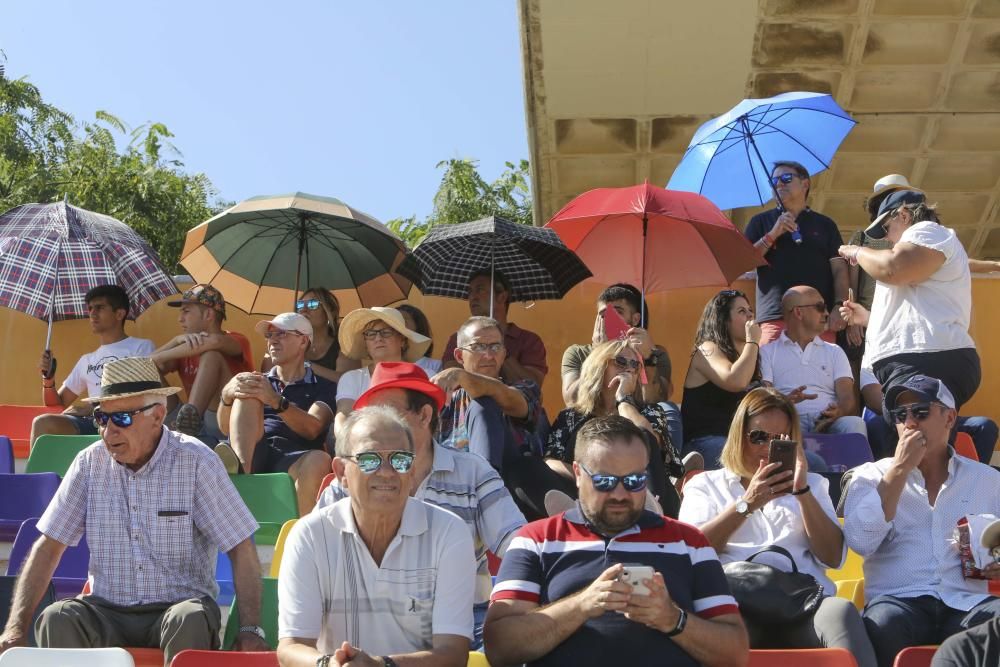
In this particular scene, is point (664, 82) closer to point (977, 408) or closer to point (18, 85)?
point (977, 408)

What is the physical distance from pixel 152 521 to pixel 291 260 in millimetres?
3818

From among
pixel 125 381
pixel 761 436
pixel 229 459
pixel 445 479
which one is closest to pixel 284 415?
pixel 229 459

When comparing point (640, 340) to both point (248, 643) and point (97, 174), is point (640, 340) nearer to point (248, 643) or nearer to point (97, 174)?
point (248, 643)

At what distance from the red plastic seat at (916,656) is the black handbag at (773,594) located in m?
0.30

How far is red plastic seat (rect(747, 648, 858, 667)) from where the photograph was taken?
3.89 metres

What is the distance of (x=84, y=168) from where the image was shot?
57.1 ft

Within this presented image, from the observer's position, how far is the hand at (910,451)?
477 centimetres

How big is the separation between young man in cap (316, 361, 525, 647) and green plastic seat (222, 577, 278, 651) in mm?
359

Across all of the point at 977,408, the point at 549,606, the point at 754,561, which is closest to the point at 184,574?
the point at 549,606

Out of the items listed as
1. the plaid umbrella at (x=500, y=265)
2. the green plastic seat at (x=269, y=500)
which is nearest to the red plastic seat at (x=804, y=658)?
the green plastic seat at (x=269, y=500)

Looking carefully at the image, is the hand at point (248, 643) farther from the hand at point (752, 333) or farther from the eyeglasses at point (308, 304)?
the eyeglasses at point (308, 304)

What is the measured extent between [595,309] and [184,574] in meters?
4.55

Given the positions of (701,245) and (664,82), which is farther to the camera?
Result: (664,82)

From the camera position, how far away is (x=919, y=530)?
485cm
